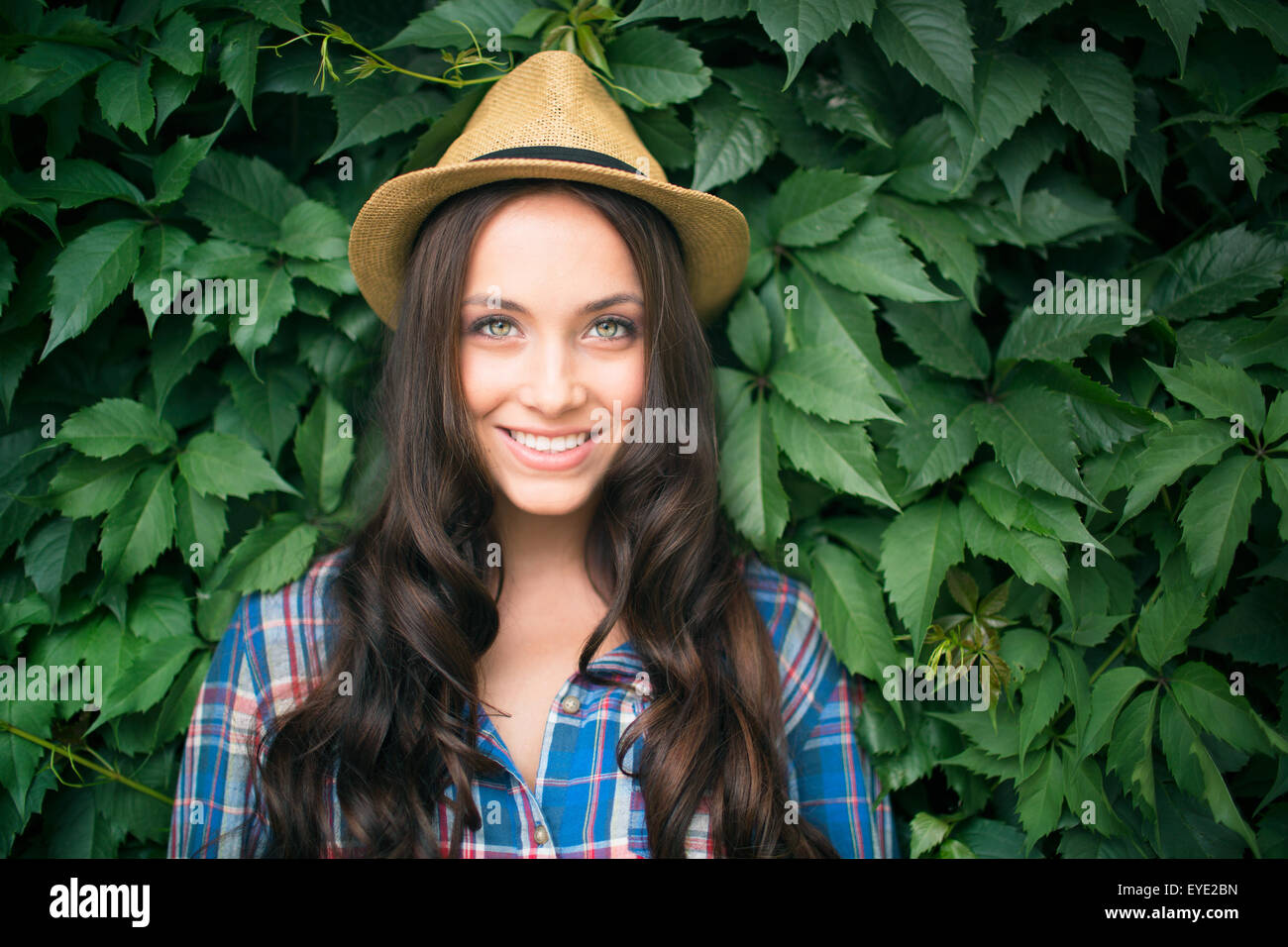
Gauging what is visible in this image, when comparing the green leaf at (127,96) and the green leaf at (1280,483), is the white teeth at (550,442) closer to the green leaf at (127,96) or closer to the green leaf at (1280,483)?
the green leaf at (127,96)

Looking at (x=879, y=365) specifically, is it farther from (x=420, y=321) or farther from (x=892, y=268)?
(x=420, y=321)

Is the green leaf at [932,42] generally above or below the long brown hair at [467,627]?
above

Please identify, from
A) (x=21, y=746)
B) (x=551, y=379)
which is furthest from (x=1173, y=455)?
(x=21, y=746)

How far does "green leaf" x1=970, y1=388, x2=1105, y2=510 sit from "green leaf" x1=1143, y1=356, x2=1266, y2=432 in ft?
0.56

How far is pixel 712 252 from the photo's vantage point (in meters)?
1.58

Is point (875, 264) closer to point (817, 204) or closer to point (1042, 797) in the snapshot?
point (817, 204)

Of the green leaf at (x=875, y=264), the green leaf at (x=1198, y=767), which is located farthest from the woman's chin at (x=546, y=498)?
the green leaf at (x=1198, y=767)

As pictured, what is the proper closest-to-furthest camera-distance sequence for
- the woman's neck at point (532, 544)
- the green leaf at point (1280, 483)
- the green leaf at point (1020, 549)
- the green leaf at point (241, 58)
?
the green leaf at point (1280, 483) → the green leaf at point (1020, 549) → the green leaf at point (241, 58) → the woman's neck at point (532, 544)

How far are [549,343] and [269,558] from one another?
701 millimetres

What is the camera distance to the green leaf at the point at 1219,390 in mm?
1365

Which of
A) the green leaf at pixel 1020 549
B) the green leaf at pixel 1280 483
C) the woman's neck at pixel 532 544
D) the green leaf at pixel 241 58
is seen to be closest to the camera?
the green leaf at pixel 1280 483

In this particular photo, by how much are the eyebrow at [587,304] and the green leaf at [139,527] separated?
0.72m

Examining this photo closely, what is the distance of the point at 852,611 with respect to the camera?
1555 millimetres
